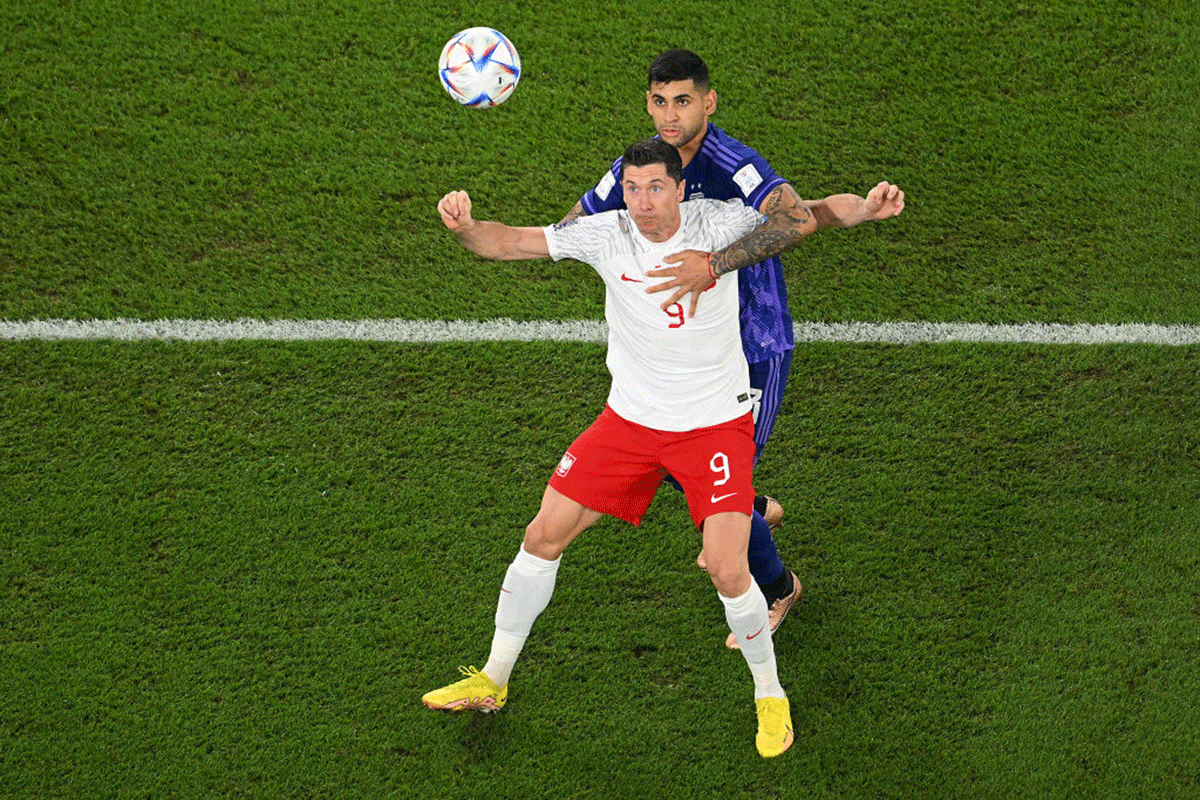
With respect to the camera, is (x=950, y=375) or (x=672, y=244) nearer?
(x=672, y=244)

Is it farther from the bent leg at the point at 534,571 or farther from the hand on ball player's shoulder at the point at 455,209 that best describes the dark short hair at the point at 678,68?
the bent leg at the point at 534,571

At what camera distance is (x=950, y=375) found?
5.59m

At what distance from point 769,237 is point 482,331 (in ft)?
6.74

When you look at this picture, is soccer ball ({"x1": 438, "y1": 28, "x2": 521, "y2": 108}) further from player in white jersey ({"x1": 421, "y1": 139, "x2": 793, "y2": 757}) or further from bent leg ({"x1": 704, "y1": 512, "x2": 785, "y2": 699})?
bent leg ({"x1": 704, "y1": 512, "x2": 785, "y2": 699})

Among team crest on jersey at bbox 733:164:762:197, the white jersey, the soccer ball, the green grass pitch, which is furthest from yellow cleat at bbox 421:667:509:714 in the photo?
Result: the soccer ball

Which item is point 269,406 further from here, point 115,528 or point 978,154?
point 978,154

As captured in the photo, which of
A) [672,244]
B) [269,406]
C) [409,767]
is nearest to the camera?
[672,244]

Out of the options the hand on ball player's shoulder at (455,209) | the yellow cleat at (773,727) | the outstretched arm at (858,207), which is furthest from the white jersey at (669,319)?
the yellow cleat at (773,727)

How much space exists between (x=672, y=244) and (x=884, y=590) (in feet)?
6.68

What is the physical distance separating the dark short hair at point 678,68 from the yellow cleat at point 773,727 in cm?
258

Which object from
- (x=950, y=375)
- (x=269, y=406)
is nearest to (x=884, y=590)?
(x=950, y=375)

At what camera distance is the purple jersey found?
4.31 metres

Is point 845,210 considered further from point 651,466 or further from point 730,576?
Answer: point 730,576

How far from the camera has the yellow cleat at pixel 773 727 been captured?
4.65 metres
